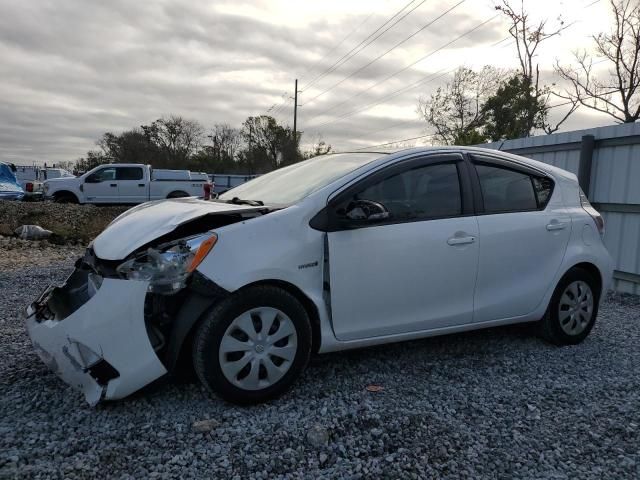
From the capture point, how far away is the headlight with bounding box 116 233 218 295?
8.93 ft

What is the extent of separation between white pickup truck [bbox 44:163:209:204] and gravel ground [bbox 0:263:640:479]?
15.6 metres

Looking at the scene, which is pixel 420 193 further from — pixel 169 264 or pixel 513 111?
pixel 513 111

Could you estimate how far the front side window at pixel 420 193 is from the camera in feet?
10.9

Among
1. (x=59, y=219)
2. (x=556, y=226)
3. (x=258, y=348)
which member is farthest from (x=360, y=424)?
(x=59, y=219)

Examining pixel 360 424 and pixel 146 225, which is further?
pixel 146 225

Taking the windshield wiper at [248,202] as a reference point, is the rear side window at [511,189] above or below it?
above

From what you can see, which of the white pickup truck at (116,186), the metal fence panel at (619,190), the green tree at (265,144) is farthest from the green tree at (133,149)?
the metal fence panel at (619,190)

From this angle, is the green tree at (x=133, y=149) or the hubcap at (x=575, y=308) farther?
the green tree at (x=133, y=149)

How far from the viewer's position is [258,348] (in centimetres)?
286

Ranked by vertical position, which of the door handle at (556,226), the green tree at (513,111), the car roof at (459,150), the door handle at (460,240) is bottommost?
the door handle at (460,240)

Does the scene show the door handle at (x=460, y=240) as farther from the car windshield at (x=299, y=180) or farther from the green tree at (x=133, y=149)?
the green tree at (x=133, y=149)

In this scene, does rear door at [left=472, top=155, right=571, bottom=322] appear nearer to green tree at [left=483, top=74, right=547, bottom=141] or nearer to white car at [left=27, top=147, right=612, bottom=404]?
white car at [left=27, top=147, right=612, bottom=404]

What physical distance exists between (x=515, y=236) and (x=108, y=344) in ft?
9.40

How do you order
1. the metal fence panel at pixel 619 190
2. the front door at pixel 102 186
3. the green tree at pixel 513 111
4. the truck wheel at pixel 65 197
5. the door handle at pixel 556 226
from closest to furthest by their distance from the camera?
the door handle at pixel 556 226 < the metal fence panel at pixel 619 190 < the truck wheel at pixel 65 197 < the front door at pixel 102 186 < the green tree at pixel 513 111
